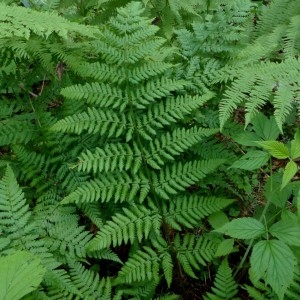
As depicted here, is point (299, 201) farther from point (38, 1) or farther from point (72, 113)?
point (38, 1)

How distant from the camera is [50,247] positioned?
2.17m

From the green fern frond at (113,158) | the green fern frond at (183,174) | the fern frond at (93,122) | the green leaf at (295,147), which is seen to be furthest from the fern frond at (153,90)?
Answer: the green leaf at (295,147)

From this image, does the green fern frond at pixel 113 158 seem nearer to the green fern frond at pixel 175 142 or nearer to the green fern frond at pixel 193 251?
the green fern frond at pixel 175 142

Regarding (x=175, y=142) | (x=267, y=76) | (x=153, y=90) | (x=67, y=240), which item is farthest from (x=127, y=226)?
(x=267, y=76)

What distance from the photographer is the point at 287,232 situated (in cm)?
181

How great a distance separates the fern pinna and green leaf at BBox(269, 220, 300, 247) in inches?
17.7

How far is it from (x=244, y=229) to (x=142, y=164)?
2.49ft

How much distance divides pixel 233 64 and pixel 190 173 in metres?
0.78

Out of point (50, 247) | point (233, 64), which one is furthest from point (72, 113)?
point (233, 64)

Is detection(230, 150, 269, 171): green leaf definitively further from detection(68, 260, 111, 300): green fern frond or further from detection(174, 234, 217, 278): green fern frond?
detection(68, 260, 111, 300): green fern frond

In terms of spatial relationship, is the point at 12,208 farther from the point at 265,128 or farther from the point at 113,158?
the point at 265,128

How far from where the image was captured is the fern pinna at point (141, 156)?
7.19 feet

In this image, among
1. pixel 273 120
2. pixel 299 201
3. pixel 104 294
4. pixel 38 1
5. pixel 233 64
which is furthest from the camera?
pixel 38 1

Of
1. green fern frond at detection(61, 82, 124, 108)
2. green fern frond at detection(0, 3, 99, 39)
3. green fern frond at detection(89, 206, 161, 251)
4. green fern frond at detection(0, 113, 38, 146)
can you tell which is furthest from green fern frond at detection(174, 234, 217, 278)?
green fern frond at detection(0, 3, 99, 39)
